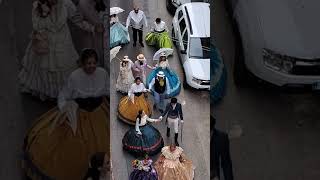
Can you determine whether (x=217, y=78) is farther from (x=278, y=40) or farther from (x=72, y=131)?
(x=72, y=131)

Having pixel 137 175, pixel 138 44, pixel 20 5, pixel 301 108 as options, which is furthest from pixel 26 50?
pixel 138 44

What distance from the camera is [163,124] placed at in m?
4.29

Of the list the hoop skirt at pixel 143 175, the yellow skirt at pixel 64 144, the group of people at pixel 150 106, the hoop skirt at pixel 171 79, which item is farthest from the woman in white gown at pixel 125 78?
the yellow skirt at pixel 64 144

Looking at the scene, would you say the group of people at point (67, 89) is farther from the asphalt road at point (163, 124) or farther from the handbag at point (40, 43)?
the asphalt road at point (163, 124)

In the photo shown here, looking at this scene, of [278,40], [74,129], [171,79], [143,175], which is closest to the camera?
[278,40]

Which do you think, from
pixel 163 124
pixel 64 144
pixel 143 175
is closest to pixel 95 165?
pixel 64 144

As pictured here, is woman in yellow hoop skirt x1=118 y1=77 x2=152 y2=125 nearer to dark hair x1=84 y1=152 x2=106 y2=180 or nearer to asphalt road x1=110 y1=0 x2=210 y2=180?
asphalt road x1=110 y1=0 x2=210 y2=180

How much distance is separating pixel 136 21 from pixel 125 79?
34 cm

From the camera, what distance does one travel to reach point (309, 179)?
1929 mm

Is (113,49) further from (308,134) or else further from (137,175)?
(308,134)

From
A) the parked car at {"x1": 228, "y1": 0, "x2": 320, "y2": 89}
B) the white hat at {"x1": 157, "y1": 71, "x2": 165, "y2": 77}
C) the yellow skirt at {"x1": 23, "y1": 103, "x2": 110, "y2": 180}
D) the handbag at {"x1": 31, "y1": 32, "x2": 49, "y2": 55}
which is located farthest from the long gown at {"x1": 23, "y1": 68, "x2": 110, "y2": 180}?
the white hat at {"x1": 157, "y1": 71, "x2": 165, "y2": 77}

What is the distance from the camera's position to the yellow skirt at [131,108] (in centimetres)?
427

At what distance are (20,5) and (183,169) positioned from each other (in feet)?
7.83

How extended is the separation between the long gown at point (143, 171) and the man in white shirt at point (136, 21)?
29.7 inches
